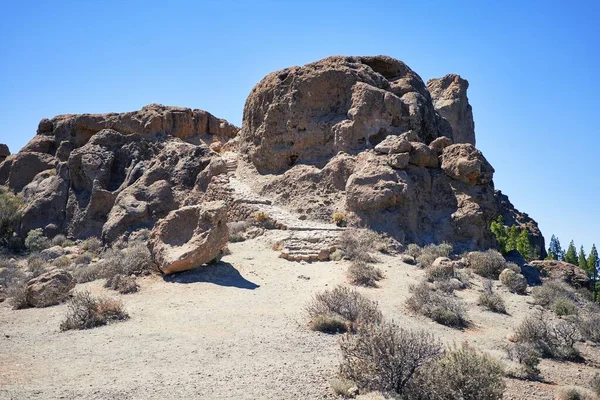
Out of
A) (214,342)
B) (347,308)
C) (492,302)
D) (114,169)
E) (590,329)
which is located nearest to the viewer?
(214,342)

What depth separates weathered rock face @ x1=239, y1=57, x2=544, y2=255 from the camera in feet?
58.0

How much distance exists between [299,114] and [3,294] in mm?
12389

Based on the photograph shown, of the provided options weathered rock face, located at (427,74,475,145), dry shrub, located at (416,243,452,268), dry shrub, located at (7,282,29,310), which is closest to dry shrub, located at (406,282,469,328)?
dry shrub, located at (416,243,452,268)

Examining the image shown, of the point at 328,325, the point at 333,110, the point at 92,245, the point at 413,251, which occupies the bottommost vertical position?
the point at 328,325

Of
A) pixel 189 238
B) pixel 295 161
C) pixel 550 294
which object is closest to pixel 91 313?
pixel 189 238

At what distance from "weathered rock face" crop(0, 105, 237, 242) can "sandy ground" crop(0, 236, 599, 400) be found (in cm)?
884

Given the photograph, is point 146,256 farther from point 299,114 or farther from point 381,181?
point 299,114

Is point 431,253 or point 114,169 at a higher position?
point 114,169

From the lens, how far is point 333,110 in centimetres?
2130

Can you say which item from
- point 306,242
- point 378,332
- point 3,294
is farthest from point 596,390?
point 3,294

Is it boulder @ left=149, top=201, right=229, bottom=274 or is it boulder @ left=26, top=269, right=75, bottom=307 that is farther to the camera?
boulder @ left=149, top=201, right=229, bottom=274

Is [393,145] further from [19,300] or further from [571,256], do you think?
[571,256]

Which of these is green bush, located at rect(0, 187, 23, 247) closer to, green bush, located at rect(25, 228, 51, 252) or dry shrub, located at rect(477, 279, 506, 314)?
green bush, located at rect(25, 228, 51, 252)

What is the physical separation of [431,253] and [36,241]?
18.1 m
